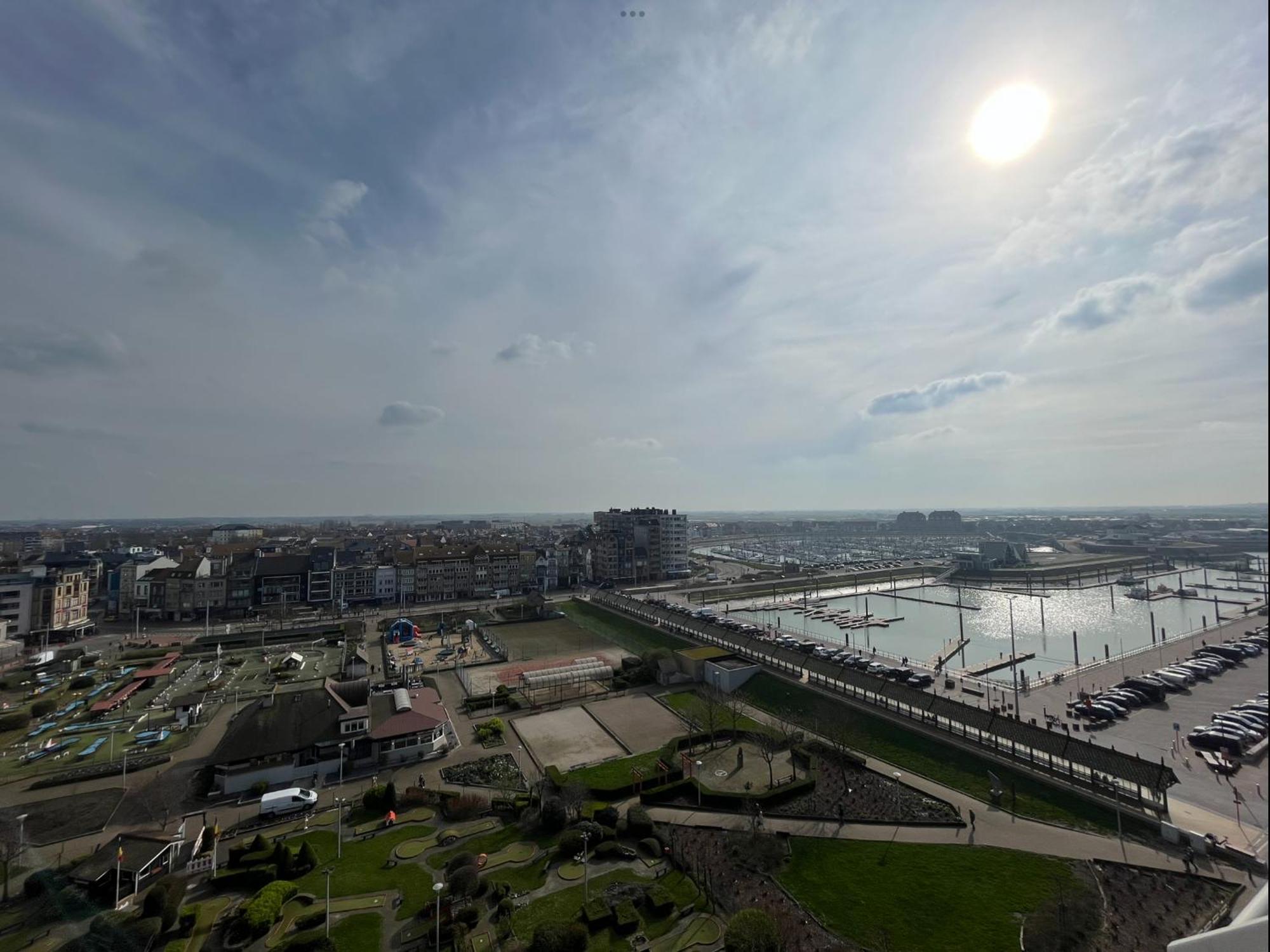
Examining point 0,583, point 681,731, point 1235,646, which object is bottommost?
point 681,731

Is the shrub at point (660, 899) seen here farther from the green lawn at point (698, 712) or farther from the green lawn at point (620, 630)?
the green lawn at point (620, 630)

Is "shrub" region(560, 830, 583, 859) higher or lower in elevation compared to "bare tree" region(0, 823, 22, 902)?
lower

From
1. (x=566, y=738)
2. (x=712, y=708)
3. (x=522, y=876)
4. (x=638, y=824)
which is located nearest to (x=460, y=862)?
(x=522, y=876)

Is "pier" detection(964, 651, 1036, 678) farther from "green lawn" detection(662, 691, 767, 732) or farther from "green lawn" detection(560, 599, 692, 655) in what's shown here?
"green lawn" detection(560, 599, 692, 655)

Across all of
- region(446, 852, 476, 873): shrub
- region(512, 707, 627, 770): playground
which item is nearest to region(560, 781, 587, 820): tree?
region(446, 852, 476, 873): shrub

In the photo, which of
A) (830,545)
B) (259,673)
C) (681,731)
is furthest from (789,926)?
(830,545)

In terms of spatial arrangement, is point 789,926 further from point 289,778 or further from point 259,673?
point 259,673

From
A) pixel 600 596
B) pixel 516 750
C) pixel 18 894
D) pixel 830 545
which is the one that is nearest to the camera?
pixel 18 894
